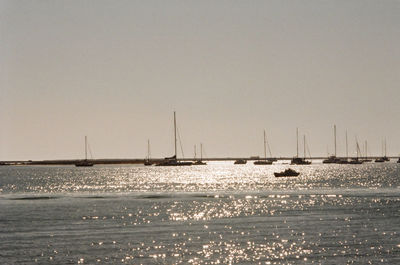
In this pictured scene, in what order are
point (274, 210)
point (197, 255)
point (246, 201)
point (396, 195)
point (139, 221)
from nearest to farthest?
point (197, 255), point (139, 221), point (274, 210), point (246, 201), point (396, 195)

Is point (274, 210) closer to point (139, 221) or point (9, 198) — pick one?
point (139, 221)

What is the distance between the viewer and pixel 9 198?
141625 millimetres

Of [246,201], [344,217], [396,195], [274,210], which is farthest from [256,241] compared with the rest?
[396,195]

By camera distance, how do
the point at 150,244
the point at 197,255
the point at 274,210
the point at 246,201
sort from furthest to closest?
the point at 246,201 → the point at 274,210 → the point at 150,244 → the point at 197,255

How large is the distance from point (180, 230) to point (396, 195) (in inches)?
2631

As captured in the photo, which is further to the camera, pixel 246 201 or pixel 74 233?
pixel 246 201

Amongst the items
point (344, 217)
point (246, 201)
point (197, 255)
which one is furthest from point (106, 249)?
point (246, 201)

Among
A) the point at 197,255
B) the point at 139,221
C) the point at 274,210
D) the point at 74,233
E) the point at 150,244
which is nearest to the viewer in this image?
the point at 197,255

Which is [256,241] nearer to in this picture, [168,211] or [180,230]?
[180,230]

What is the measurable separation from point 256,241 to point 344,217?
2571cm

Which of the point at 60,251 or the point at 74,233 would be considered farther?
the point at 74,233

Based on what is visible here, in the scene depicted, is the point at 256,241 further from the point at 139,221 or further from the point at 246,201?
the point at 246,201

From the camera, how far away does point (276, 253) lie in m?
63.7

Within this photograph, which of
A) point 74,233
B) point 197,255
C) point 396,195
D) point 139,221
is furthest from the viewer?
point 396,195
